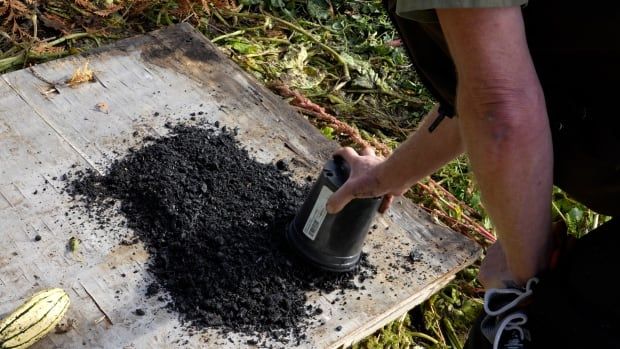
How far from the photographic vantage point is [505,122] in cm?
171

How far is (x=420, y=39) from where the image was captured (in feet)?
7.09

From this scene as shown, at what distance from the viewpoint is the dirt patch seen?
2941 millimetres

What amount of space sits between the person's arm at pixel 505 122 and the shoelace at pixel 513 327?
5.5 inches

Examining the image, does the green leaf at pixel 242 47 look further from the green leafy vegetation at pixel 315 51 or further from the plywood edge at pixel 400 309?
the plywood edge at pixel 400 309

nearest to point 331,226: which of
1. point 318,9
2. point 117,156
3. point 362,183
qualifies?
point 362,183

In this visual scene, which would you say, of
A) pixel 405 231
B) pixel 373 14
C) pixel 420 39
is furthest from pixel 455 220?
pixel 373 14

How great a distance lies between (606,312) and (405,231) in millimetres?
1578

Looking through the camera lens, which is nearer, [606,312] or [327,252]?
[606,312]

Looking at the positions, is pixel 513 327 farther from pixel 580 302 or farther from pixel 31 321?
pixel 31 321

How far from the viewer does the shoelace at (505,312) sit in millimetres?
1943

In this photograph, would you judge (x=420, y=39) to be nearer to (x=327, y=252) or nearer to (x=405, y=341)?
(x=327, y=252)

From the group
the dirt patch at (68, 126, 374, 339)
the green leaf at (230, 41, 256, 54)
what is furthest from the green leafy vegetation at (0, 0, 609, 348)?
the dirt patch at (68, 126, 374, 339)

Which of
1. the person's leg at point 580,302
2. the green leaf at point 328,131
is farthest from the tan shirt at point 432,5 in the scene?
the green leaf at point 328,131

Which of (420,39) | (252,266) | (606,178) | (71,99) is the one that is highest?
(420,39)
